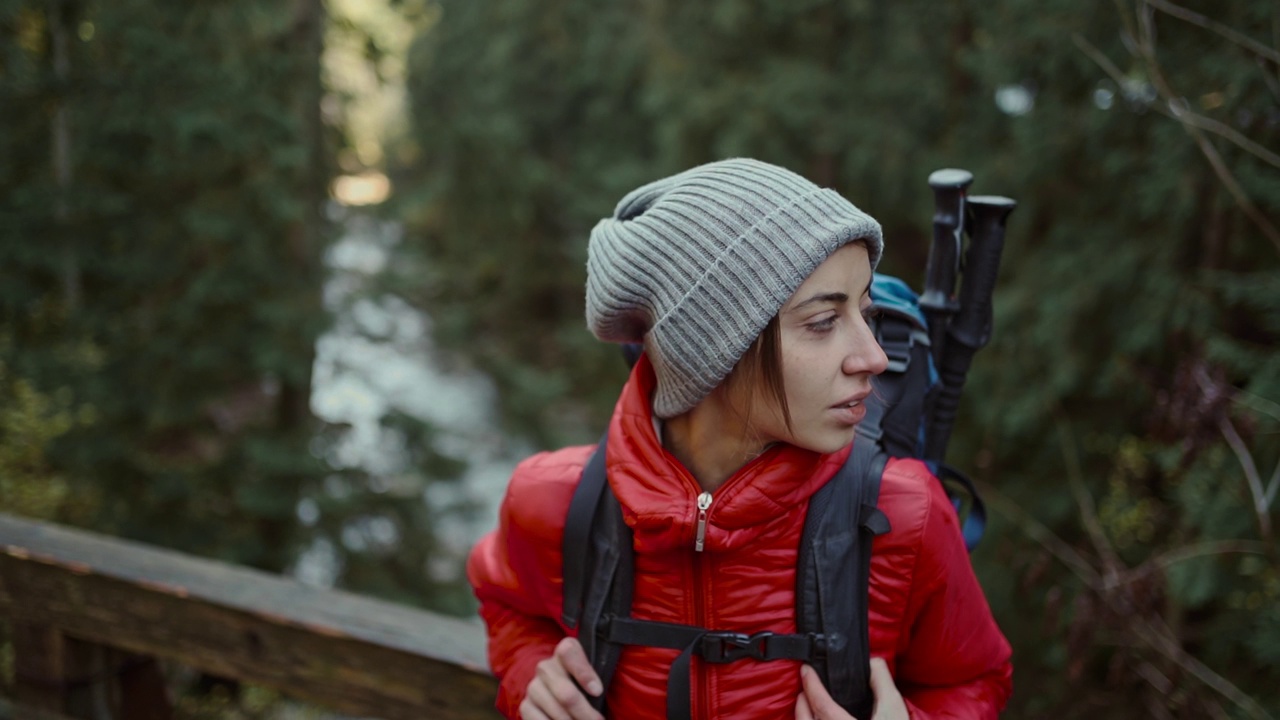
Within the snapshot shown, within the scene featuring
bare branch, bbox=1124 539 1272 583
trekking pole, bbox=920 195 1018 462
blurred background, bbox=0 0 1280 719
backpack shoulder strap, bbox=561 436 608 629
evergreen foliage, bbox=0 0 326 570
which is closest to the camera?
backpack shoulder strap, bbox=561 436 608 629

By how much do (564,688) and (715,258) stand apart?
744mm

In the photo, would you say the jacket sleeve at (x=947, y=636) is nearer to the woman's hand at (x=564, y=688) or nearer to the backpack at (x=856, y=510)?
the backpack at (x=856, y=510)

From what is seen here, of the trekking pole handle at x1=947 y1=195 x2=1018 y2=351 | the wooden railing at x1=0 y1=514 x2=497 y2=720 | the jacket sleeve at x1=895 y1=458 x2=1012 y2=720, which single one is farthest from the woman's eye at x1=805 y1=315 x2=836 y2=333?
the wooden railing at x1=0 y1=514 x2=497 y2=720

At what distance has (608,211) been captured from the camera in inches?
352

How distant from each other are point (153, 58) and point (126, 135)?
0.76 m

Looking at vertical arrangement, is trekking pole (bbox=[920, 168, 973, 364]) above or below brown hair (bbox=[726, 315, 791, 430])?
above

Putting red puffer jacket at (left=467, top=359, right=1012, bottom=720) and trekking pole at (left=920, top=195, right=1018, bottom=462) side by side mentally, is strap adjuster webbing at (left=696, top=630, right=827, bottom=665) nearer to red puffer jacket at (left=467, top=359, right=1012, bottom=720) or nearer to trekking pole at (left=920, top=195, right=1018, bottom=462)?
red puffer jacket at (left=467, top=359, right=1012, bottom=720)

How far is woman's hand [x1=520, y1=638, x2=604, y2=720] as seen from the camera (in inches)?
61.2

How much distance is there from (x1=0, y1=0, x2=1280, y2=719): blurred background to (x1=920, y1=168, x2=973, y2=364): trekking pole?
120 centimetres

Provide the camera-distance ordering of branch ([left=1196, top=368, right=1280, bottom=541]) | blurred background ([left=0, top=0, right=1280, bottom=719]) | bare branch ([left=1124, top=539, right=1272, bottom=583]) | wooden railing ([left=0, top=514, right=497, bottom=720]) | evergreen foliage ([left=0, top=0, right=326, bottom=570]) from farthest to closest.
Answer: evergreen foliage ([left=0, top=0, right=326, bottom=570]) < blurred background ([left=0, top=0, right=1280, bottom=719]) < bare branch ([left=1124, top=539, right=1272, bottom=583]) < branch ([left=1196, top=368, right=1280, bottom=541]) < wooden railing ([left=0, top=514, right=497, bottom=720])

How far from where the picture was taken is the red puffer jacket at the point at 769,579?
149 centimetres

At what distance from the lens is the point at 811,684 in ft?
4.85

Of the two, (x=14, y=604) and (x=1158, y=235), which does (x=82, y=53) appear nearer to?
(x=14, y=604)

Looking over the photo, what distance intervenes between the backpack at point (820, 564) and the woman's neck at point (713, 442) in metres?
0.14
